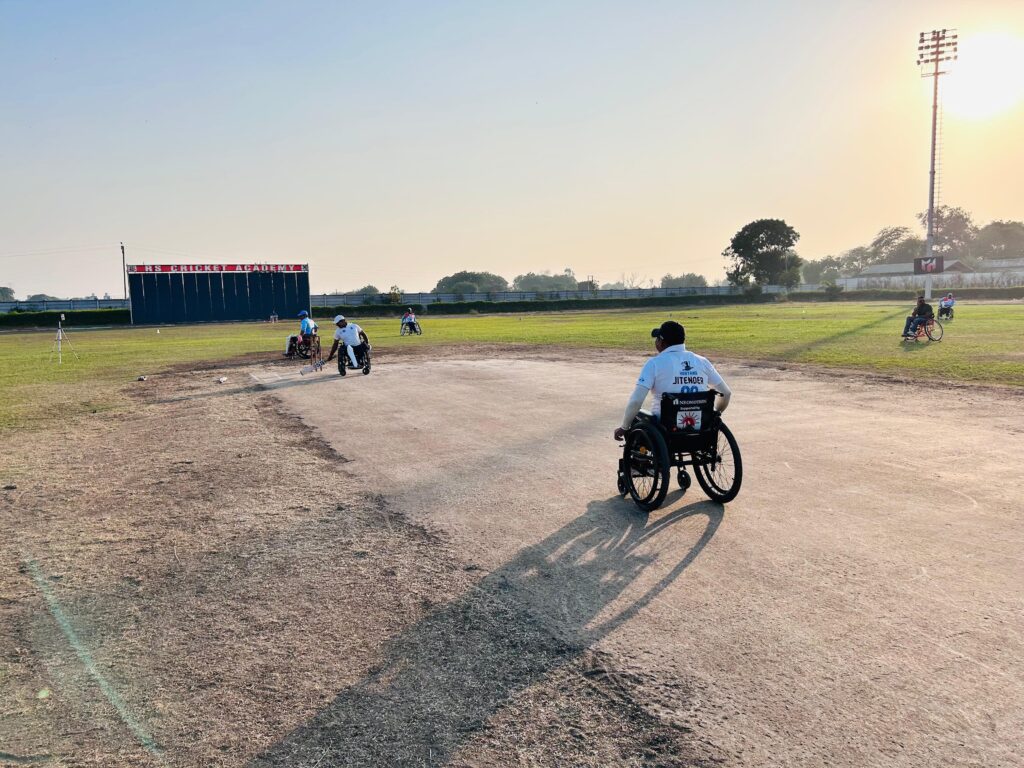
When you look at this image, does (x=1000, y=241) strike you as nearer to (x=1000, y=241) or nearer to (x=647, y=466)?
(x=1000, y=241)

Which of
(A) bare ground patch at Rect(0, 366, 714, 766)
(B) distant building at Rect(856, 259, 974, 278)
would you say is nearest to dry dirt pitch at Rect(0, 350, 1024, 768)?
(A) bare ground patch at Rect(0, 366, 714, 766)

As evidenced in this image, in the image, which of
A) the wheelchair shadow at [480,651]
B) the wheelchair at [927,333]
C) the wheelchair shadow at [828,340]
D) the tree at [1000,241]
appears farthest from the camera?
the tree at [1000,241]

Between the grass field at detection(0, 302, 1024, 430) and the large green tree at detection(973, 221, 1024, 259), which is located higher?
the large green tree at detection(973, 221, 1024, 259)

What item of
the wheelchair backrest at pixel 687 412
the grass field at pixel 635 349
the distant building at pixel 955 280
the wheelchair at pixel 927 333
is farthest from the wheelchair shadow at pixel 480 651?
the distant building at pixel 955 280

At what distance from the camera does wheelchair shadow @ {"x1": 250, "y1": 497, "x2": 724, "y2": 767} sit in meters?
3.13

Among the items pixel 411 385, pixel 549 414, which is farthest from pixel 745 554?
pixel 411 385

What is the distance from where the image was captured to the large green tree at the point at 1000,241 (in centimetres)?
13975

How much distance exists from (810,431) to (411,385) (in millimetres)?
9025

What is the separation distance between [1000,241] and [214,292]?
14895 cm

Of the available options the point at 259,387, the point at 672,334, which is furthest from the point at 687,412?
the point at 259,387

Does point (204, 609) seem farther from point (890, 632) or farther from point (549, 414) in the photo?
point (549, 414)

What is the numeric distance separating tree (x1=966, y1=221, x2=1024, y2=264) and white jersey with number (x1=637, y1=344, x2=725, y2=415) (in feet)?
539

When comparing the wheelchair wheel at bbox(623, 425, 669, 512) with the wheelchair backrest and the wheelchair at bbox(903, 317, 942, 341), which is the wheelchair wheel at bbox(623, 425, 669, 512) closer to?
the wheelchair backrest

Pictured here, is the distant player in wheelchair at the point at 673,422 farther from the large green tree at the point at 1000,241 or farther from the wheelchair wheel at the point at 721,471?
the large green tree at the point at 1000,241
